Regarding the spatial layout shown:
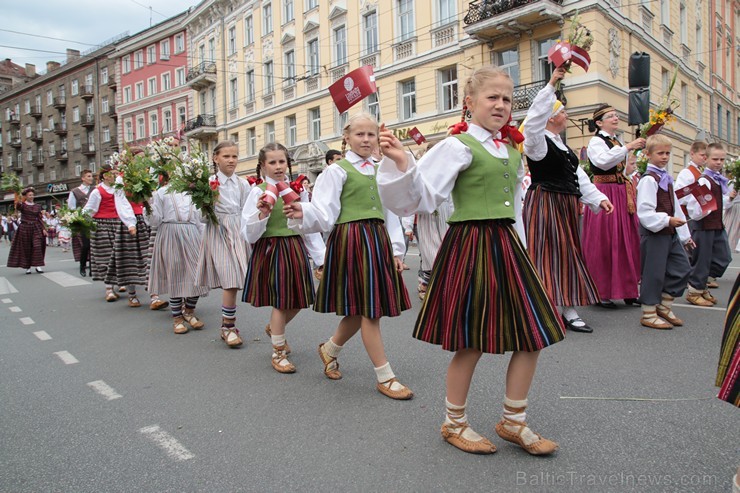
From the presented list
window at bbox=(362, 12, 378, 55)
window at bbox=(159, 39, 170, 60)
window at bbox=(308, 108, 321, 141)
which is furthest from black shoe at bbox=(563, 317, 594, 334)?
window at bbox=(159, 39, 170, 60)

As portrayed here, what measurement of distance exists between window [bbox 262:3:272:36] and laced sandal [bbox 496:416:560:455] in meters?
33.1

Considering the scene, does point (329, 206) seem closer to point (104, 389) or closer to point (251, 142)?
point (104, 389)

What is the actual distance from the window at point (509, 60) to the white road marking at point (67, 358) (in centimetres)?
1870

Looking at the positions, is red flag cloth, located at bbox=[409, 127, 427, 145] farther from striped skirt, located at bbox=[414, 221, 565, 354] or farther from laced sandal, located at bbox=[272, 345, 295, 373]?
striped skirt, located at bbox=[414, 221, 565, 354]

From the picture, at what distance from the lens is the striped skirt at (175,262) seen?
6.26 metres

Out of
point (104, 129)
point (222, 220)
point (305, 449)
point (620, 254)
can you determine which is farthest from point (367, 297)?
point (104, 129)

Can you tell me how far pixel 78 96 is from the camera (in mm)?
57812

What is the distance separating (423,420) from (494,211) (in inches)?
51.7

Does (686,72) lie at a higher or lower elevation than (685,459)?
higher

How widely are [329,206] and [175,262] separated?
124 inches

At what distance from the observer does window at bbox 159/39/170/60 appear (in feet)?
145

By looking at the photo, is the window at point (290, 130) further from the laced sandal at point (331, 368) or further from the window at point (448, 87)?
the laced sandal at point (331, 368)

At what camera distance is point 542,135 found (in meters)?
4.33

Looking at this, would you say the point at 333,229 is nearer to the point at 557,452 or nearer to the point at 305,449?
the point at 305,449
